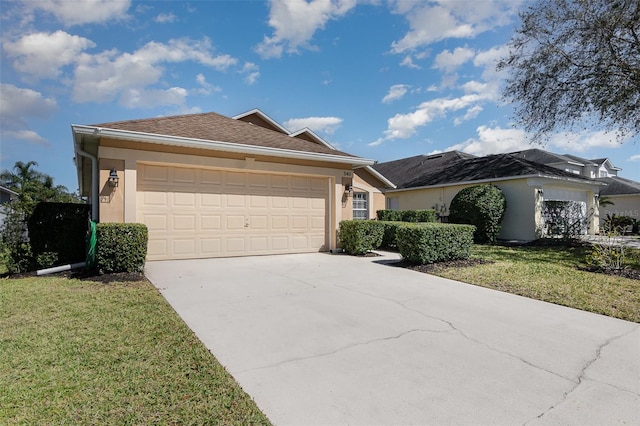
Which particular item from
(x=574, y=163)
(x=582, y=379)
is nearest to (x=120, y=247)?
(x=582, y=379)

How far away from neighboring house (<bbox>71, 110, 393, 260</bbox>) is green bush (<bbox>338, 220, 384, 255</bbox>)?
473mm

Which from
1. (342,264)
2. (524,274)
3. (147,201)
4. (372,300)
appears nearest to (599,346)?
(372,300)

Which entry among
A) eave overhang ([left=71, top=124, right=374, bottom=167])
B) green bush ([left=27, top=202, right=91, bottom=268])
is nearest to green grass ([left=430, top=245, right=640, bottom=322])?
eave overhang ([left=71, top=124, right=374, bottom=167])

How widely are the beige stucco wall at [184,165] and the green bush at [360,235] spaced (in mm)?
446

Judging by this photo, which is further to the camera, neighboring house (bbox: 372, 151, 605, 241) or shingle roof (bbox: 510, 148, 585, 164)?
shingle roof (bbox: 510, 148, 585, 164)

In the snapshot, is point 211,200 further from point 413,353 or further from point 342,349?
point 413,353

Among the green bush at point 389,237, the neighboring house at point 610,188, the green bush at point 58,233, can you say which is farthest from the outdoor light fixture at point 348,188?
the neighboring house at point 610,188

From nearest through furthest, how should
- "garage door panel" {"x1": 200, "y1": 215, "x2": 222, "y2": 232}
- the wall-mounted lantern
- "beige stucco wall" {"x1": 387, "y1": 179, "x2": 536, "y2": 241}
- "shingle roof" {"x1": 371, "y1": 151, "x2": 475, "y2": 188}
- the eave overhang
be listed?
the eave overhang, "garage door panel" {"x1": 200, "y1": 215, "x2": 222, "y2": 232}, the wall-mounted lantern, "beige stucco wall" {"x1": 387, "y1": 179, "x2": 536, "y2": 241}, "shingle roof" {"x1": 371, "y1": 151, "x2": 475, "y2": 188}

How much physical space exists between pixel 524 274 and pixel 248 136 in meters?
8.34

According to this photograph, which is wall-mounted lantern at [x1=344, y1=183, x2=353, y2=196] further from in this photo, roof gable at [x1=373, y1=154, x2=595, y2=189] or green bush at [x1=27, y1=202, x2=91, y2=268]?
roof gable at [x1=373, y1=154, x2=595, y2=189]

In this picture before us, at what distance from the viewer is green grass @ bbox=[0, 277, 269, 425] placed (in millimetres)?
2322

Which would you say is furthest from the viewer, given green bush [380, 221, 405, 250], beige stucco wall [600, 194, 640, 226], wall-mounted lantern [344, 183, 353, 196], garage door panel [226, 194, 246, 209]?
beige stucco wall [600, 194, 640, 226]

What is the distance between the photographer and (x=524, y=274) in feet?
25.0

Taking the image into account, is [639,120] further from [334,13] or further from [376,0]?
[334,13]
